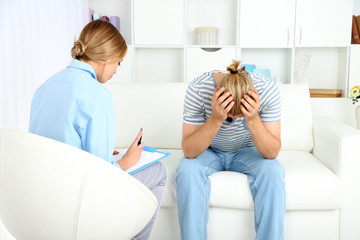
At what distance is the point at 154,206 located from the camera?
3.97ft

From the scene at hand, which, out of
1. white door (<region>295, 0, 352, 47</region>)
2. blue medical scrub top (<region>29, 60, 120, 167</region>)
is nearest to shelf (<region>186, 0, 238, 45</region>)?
white door (<region>295, 0, 352, 47</region>)

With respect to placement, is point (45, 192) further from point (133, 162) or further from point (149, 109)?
point (149, 109)

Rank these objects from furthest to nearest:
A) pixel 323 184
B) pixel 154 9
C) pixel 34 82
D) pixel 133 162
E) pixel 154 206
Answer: pixel 154 9
pixel 34 82
pixel 323 184
pixel 133 162
pixel 154 206

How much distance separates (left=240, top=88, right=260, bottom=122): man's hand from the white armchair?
1.96ft

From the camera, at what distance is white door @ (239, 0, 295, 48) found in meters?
3.34

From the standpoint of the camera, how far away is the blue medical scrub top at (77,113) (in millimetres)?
1107

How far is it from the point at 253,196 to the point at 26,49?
1.59m

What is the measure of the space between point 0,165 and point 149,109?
124 centimetres

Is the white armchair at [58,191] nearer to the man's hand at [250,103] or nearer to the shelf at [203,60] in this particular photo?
the man's hand at [250,103]

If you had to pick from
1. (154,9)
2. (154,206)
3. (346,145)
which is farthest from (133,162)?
(154,9)

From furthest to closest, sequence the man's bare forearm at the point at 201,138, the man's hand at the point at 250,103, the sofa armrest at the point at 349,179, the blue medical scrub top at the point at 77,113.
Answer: the sofa armrest at the point at 349,179 < the man's bare forearm at the point at 201,138 < the man's hand at the point at 250,103 < the blue medical scrub top at the point at 77,113

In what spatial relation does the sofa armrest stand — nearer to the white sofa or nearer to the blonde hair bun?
the white sofa

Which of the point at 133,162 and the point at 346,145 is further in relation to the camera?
the point at 346,145

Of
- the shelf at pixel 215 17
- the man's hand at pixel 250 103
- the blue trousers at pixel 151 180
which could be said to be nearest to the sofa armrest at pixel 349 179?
the man's hand at pixel 250 103
